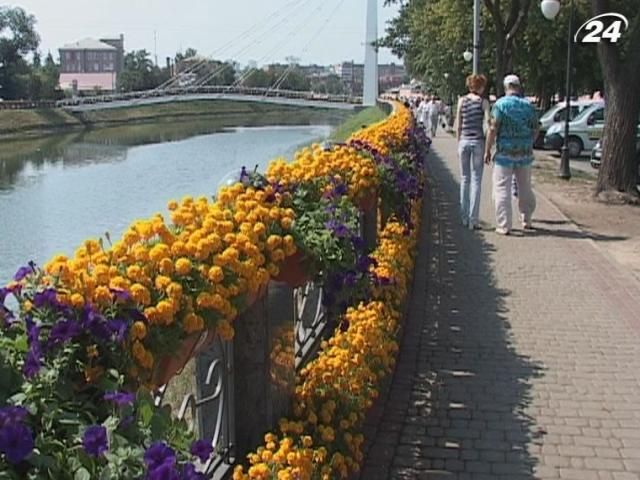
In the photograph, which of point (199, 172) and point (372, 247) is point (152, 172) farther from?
point (372, 247)

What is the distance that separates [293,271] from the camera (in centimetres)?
380

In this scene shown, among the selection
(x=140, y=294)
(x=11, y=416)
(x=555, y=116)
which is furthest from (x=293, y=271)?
(x=555, y=116)

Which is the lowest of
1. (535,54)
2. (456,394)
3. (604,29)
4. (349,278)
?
(456,394)

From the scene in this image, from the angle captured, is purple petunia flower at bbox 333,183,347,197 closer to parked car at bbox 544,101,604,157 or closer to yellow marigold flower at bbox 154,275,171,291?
yellow marigold flower at bbox 154,275,171,291

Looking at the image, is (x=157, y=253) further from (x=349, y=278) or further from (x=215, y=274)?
(x=349, y=278)

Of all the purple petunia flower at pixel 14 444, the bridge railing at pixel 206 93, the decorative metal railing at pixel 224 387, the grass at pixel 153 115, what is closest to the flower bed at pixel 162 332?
the purple petunia flower at pixel 14 444

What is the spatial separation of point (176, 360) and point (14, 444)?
0.91m

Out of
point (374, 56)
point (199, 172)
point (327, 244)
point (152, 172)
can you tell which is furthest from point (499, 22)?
point (374, 56)

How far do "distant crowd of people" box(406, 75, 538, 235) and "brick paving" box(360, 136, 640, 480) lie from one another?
84cm

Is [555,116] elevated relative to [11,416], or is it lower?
elevated

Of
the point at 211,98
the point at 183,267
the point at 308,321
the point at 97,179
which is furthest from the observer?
the point at 211,98

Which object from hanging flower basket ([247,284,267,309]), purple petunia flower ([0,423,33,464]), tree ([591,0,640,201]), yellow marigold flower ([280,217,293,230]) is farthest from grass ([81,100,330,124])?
purple petunia flower ([0,423,33,464])

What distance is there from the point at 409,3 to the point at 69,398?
4985 centimetres

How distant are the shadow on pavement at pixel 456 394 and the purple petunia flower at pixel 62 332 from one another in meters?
2.22
